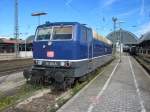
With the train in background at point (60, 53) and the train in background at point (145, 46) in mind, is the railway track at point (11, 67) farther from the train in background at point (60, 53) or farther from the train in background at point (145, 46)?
the train in background at point (145, 46)

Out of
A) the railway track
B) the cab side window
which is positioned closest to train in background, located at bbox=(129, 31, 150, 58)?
the railway track

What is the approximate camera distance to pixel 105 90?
12.3 meters

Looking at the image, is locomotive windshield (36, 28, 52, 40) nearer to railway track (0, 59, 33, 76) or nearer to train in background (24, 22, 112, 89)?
train in background (24, 22, 112, 89)

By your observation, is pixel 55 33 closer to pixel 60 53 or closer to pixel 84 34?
Result: pixel 60 53

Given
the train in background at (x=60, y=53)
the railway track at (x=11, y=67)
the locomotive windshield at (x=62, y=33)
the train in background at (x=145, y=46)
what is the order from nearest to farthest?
the train in background at (x=60, y=53) → the locomotive windshield at (x=62, y=33) → the railway track at (x=11, y=67) → the train in background at (x=145, y=46)

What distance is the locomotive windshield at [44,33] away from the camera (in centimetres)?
1330

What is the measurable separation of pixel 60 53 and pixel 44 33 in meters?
1.50

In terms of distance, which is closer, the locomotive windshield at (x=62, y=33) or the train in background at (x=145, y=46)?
the locomotive windshield at (x=62, y=33)

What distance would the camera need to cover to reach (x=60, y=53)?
12609mm

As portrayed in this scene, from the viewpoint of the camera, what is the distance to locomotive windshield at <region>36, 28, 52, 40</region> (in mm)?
13296

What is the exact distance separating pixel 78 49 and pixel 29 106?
4.42m

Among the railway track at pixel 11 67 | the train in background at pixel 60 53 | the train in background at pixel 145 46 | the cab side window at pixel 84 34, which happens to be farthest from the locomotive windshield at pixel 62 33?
the train in background at pixel 145 46

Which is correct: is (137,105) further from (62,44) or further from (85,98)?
(62,44)

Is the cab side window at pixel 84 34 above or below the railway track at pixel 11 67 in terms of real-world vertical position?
above
